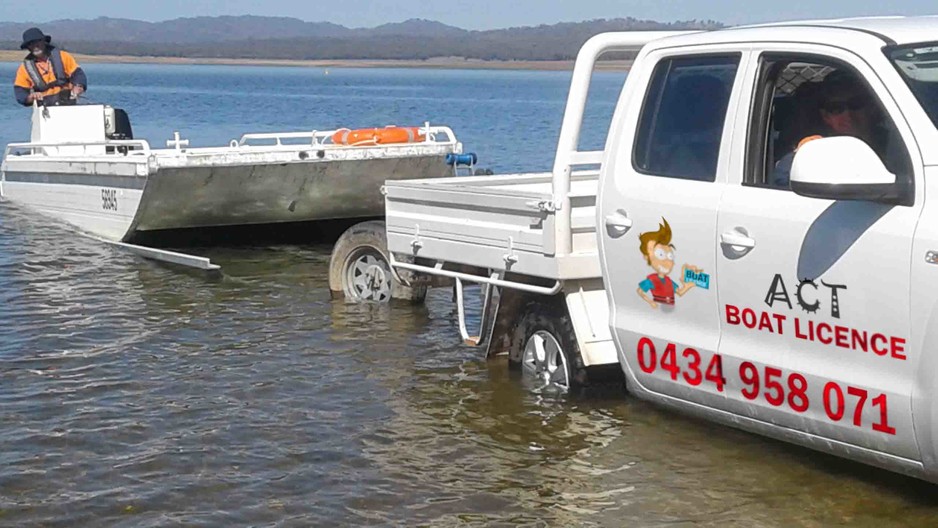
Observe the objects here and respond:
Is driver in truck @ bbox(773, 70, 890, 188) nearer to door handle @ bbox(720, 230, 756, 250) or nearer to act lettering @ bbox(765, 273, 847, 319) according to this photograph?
door handle @ bbox(720, 230, 756, 250)

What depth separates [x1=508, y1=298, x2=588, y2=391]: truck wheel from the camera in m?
7.43

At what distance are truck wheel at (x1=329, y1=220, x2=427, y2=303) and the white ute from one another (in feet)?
9.66

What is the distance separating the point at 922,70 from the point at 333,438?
343 centimetres

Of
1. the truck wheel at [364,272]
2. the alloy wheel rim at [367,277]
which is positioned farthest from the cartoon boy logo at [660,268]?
the alloy wheel rim at [367,277]

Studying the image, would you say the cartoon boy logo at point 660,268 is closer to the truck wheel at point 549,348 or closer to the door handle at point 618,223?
the door handle at point 618,223

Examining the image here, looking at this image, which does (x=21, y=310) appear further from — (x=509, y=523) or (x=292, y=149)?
(x=509, y=523)

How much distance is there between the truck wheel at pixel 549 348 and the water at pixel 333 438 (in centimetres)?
15

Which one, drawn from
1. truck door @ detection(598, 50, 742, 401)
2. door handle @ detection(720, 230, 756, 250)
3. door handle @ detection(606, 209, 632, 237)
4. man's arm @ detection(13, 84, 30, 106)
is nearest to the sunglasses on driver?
truck door @ detection(598, 50, 742, 401)

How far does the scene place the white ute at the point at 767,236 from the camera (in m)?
5.29

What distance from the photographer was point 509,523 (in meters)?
6.04

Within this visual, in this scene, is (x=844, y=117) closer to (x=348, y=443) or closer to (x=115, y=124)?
(x=348, y=443)

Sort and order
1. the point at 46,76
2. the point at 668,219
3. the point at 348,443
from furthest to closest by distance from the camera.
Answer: the point at 46,76
the point at 348,443
the point at 668,219

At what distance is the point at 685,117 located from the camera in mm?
6402

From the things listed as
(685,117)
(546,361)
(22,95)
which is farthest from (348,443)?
(22,95)
